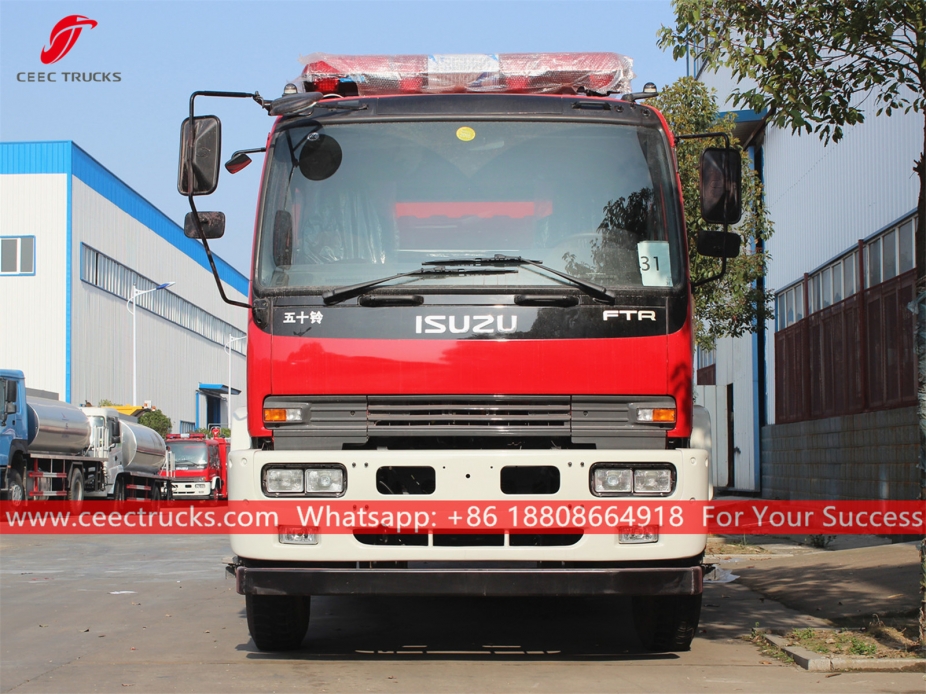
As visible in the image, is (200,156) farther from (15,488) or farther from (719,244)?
(15,488)

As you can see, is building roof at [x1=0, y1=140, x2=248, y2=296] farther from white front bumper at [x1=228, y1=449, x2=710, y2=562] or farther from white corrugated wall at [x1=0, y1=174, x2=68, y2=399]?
white front bumper at [x1=228, y1=449, x2=710, y2=562]

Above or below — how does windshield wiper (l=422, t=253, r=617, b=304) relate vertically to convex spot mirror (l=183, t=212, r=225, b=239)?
below

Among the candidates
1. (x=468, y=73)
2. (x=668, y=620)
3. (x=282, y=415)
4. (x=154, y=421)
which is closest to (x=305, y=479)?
(x=282, y=415)

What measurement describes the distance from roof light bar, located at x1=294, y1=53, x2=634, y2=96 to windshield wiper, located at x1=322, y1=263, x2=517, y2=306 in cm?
134

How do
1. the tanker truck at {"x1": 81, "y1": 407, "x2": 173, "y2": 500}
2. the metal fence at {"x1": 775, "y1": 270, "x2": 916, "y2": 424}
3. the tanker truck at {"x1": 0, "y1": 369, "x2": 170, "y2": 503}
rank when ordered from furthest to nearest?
the tanker truck at {"x1": 81, "y1": 407, "x2": 173, "y2": 500} → the tanker truck at {"x1": 0, "y1": 369, "x2": 170, "y2": 503} → the metal fence at {"x1": 775, "y1": 270, "x2": 916, "y2": 424}

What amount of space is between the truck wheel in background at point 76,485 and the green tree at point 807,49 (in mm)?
22594

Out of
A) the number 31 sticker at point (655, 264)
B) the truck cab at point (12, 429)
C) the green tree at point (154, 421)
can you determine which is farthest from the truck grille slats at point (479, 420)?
the green tree at point (154, 421)

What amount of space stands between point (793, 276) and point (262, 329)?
1859 centimetres

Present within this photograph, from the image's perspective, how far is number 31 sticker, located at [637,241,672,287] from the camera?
6.61 m

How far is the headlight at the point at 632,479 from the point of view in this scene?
20.7 ft

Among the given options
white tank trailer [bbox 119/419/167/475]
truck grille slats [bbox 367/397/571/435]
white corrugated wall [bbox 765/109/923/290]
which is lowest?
white tank trailer [bbox 119/419/167/475]

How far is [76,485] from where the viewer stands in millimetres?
28312

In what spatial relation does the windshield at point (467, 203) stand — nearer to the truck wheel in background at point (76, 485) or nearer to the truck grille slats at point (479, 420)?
the truck grille slats at point (479, 420)

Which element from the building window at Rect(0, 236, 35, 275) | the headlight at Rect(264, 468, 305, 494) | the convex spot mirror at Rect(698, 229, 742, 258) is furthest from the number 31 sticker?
the building window at Rect(0, 236, 35, 275)
